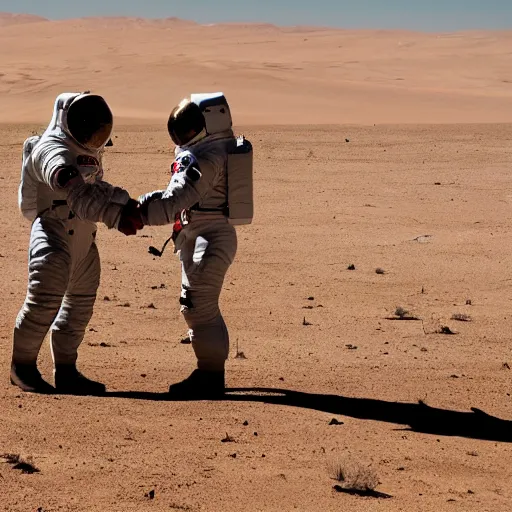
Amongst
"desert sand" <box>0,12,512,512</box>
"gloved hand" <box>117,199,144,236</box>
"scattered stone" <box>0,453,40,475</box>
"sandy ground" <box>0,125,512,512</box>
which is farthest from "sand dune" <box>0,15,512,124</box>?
"scattered stone" <box>0,453,40,475</box>

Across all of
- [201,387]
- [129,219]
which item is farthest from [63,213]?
[201,387]

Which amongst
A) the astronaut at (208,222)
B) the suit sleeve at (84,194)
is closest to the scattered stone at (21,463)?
the suit sleeve at (84,194)

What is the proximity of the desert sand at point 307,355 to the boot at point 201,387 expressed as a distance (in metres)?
0.12

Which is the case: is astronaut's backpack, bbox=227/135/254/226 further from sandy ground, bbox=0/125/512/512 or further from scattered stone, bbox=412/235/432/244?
scattered stone, bbox=412/235/432/244

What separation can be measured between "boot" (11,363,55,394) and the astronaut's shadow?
0.40 m

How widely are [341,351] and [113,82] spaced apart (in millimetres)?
38565

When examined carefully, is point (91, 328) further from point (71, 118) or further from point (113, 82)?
point (113, 82)

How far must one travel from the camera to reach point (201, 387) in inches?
267

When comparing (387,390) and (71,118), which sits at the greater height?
(71,118)

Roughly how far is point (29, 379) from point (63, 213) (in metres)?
1.06

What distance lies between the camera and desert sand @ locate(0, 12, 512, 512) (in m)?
5.13

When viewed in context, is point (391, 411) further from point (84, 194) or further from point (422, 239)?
point (422, 239)

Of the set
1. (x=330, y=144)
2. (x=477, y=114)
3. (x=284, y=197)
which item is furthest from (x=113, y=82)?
(x=284, y=197)

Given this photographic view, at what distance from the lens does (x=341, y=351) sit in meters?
8.15
